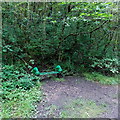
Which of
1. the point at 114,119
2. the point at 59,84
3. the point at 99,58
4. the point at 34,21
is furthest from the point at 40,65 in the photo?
the point at 114,119

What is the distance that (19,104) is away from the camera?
73.8 inches

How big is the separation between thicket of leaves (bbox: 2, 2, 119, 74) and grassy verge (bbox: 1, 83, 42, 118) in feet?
5.39

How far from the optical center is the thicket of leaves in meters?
3.47

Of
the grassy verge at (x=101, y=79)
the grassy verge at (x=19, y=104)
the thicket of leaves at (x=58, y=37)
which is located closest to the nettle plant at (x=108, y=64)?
the thicket of leaves at (x=58, y=37)

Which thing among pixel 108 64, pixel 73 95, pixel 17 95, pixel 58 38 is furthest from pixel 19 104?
pixel 108 64

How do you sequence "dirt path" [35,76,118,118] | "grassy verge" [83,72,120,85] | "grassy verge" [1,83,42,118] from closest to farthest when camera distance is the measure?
"grassy verge" [1,83,42,118]
"dirt path" [35,76,118,118]
"grassy verge" [83,72,120,85]

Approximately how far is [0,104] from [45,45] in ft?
8.05

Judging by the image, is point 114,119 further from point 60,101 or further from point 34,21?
point 34,21

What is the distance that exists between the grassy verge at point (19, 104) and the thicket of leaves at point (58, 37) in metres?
1.64

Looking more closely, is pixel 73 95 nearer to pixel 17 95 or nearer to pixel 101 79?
pixel 17 95

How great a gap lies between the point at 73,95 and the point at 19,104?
3.95 ft

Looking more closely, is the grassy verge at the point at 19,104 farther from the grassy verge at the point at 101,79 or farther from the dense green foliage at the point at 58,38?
the grassy verge at the point at 101,79

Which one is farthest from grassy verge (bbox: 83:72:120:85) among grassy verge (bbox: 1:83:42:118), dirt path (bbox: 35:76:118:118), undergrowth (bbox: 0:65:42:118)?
grassy verge (bbox: 1:83:42:118)

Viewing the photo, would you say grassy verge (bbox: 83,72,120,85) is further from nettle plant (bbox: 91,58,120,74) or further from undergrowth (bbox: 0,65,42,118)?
undergrowth (bbox: 0,65,42,118)
